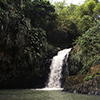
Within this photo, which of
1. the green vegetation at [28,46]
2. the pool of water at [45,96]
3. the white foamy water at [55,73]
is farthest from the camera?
the white foamy water at [55,73]

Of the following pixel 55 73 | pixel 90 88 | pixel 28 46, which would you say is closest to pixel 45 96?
pixel 90 88

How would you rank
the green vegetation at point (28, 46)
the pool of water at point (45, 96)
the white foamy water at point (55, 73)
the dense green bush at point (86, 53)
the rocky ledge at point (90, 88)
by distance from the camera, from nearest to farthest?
1. the pool of water at point (45, 96)
2. the rocky ledge at point (90, 88)
3. the green vegetation at point (28, 46)
4. the dense green bush at point (86, 53)
5. the white foamy water at point (55, 73)

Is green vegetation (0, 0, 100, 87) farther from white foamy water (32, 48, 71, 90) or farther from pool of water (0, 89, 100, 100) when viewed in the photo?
pool of water (0, 89, 100, 100)

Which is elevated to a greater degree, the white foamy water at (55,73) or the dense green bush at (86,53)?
the dense green bush at (86,53)

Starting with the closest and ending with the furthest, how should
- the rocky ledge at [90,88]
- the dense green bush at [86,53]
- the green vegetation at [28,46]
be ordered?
the rocky ledge at [90,88] → the green vegetation at [28,46] → the dense green bush at [86,53]

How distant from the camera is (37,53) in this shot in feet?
45.5

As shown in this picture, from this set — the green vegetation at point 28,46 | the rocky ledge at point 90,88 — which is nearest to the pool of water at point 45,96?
the rocky ledge at point 90,88

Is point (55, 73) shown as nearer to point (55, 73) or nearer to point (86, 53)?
point (55, 73)

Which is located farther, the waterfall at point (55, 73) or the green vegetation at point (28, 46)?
the waterfall at point (55, 73)

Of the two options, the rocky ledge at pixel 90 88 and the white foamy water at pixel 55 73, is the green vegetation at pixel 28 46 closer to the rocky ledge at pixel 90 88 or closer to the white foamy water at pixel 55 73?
the white foamy water at pixel 55 73

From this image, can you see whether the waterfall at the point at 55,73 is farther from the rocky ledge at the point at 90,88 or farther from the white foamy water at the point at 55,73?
the rocky ledge at the point at 90,88

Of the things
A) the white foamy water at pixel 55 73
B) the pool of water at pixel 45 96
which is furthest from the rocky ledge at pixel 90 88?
the white foamy water at pixel 55 73

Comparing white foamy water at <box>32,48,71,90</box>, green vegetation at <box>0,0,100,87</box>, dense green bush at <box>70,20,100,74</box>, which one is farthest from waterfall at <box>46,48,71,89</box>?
dense green bush at <box>70,20,100,74</box>

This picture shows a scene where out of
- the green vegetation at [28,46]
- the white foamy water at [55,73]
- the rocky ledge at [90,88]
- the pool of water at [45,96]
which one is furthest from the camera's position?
the white foamy water at [55,73]
